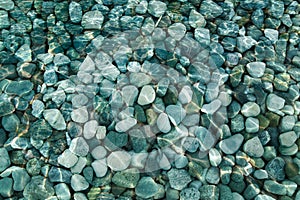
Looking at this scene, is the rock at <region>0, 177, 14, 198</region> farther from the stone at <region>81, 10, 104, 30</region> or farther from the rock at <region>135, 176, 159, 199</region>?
the stone at <region>81, 10, 104, 30</region>

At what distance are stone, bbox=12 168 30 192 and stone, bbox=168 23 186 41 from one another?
982mm

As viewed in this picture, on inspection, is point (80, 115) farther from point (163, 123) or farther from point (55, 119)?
point (163, 123)

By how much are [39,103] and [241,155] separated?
977 millimetres

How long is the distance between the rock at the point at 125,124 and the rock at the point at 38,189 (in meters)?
0.40

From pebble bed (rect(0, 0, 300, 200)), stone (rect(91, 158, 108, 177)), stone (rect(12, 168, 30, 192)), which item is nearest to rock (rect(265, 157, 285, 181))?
pebble bed (rect(0, 0, 300, 200))

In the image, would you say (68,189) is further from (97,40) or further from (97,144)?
(97,40)

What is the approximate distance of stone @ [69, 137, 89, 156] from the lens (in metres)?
1.86

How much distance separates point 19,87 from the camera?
1.97 metres

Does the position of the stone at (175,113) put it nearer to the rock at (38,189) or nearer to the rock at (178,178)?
the rock at (178,178)

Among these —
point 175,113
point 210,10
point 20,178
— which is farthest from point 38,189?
point 210,10

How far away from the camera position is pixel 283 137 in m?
1.92

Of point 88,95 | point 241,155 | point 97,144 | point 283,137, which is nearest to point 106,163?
point 97,144

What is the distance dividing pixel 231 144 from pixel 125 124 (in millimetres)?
502

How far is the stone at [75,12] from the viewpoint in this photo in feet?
6.98
